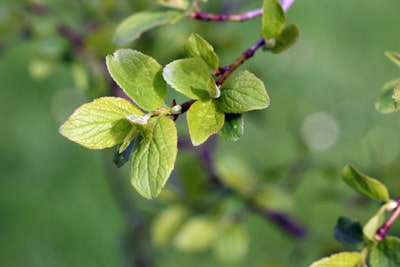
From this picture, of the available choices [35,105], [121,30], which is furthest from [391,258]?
[35,105]

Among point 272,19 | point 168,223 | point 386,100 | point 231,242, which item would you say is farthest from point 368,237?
point 168,223

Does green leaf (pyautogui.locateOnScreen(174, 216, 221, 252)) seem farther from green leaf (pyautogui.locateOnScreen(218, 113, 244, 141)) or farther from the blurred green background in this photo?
green leaf (pyautogui.locateOnScreen(218, 113, 244, 141))

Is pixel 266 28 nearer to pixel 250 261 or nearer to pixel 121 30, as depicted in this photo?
pixel 121 30

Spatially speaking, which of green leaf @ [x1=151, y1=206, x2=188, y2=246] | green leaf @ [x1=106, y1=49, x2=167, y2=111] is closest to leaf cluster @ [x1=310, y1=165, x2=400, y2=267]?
green leaf @ [x1=106, y1=49, x2=167, y2=111]

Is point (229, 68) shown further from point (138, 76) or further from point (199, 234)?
point (199, 234)

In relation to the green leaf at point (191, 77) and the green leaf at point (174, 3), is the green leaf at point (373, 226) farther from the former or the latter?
the green leaf at point (174, 3)

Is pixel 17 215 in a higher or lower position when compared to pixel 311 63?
lower
